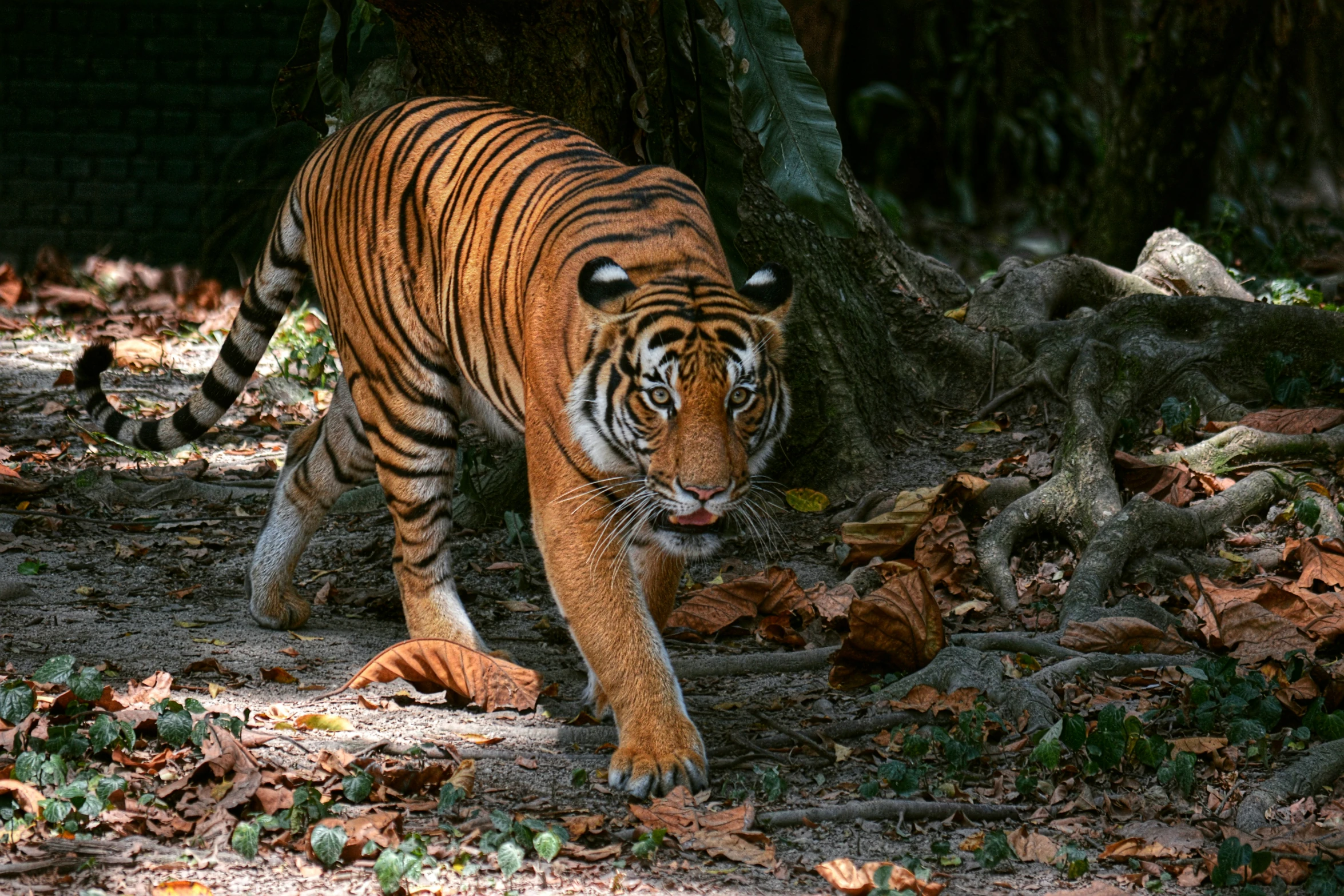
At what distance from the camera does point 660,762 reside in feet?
9.95

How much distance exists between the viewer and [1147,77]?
7637 millimetres

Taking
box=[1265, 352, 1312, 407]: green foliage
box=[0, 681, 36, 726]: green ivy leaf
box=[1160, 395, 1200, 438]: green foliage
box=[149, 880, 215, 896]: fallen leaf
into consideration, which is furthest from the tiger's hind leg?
box=[1265, 352, 1312, 407]: green foliage

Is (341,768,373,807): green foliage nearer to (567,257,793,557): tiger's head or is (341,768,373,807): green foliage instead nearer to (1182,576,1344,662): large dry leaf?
(567,257,793,557): tiger's head

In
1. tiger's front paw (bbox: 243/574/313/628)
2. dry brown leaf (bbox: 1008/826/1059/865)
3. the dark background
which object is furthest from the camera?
the dark background

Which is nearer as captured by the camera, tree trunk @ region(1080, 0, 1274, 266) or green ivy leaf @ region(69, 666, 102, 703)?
green ivy leaf @ region(69, 666, 102, 703)

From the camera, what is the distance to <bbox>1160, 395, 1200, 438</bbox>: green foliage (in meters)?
4.85

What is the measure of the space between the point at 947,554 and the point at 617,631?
1.53 m

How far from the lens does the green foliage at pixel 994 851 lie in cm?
266

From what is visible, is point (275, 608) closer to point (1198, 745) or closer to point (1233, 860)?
point (1198, 745)

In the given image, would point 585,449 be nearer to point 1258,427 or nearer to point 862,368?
point 862,368

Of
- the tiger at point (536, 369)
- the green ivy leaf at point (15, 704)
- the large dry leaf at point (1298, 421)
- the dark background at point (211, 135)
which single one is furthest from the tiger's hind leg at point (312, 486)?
the dark background at point (211, 135)

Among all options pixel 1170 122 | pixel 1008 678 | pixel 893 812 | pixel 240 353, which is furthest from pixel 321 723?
pixel 1170 122

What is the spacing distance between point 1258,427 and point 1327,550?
810 millimetres

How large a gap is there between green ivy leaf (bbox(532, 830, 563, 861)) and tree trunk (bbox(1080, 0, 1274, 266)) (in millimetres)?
6364
